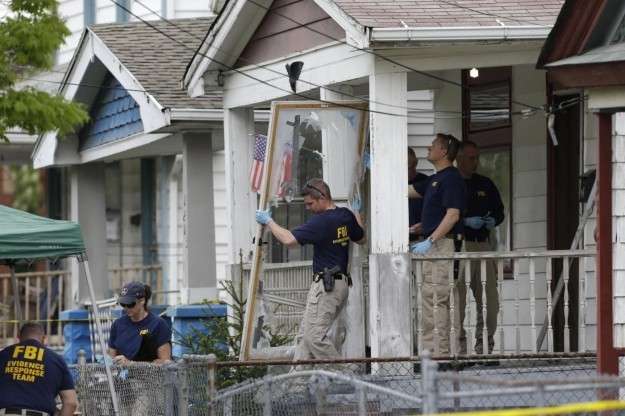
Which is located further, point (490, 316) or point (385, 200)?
point (490, 316)

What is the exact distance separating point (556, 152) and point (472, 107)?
1540mm

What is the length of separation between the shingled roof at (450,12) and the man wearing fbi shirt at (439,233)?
107cm

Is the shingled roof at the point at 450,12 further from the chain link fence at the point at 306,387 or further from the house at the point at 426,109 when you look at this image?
the chain link fence at the point at 306,387

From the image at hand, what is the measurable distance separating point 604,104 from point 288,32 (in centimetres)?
489

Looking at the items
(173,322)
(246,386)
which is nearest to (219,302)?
(173,322)

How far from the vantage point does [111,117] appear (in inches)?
804

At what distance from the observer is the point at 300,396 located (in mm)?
→ 11297

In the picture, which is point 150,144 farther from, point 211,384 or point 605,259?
point 605,259

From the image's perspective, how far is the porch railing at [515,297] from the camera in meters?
12.8

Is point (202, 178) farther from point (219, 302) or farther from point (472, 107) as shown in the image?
point (472, 107)

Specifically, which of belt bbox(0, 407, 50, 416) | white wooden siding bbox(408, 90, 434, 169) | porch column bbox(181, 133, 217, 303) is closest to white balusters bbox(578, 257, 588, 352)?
white wooden siding bbox(408, 90, 434, 169)

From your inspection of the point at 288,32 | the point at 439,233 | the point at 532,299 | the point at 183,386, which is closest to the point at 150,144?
the point at 288,32

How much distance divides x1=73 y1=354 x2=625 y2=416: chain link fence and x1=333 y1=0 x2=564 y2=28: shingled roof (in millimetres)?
2799

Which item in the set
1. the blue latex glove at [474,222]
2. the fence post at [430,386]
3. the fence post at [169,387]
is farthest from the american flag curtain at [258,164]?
the fence post at [430,386]
